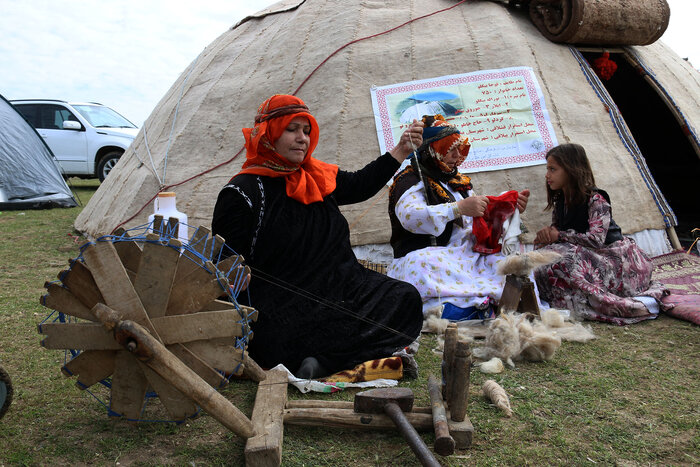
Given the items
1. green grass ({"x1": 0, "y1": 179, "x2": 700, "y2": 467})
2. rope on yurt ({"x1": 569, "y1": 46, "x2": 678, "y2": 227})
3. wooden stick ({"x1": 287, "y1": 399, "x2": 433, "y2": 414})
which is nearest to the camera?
green grass ({"x1": 0, "y1": 179, "x2": 700, "y2": 467})

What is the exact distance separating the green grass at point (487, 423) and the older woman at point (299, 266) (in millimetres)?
233

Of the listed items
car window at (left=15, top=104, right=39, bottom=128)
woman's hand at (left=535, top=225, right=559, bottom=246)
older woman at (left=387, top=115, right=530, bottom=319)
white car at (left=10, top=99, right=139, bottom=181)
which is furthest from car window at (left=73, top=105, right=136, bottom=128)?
woman's hand at (left=535, top=225, right=559, bottom=246)

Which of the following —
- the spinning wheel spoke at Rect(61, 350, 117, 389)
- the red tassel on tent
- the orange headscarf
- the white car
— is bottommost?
the white car

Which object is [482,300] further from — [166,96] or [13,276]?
[166,96]

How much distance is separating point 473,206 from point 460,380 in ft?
5.39

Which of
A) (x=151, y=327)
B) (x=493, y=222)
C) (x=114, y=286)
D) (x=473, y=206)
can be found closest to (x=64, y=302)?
(x=114, y=286)

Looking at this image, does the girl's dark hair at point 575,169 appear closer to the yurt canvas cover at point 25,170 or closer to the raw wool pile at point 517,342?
the raw wool pile at point 517,342

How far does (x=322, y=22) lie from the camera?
223 inches

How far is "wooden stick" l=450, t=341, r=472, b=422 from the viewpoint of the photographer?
2020 mm

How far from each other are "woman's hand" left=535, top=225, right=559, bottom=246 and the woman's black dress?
1493mm

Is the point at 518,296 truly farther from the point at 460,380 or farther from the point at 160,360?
the point at 160,360

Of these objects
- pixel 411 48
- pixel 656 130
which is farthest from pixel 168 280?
pixel 656 130

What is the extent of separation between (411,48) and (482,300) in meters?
2.68

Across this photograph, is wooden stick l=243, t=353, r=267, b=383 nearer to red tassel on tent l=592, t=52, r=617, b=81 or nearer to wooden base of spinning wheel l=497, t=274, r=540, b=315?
wooden base of spinning wheel l=497, t=274, r=540, b=315
